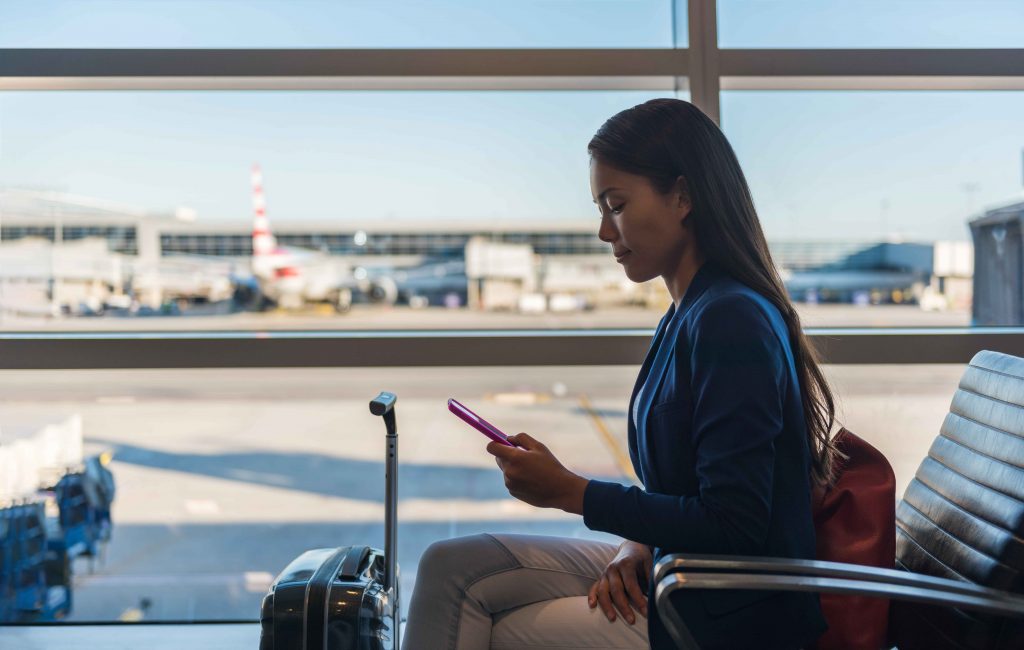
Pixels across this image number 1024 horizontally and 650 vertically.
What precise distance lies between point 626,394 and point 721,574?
1.20m

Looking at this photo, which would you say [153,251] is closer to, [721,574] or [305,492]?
[305,492]

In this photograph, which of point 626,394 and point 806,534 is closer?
point 806,534

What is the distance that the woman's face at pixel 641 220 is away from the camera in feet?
4.01

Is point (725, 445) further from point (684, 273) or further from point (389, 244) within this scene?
point (389, 244)

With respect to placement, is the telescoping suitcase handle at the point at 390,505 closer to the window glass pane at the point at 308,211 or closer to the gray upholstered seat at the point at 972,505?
the window glass pane at the point at 308,211

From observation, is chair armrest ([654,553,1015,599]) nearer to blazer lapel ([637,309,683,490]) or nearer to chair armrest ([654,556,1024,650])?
chair armrest ([654,556,1024,650])

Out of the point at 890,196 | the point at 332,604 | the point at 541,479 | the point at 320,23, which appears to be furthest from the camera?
the point at 890,196

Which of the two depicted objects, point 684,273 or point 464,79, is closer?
point 684,273

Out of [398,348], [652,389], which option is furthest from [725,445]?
[398,348]

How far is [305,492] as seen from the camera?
2.37 m

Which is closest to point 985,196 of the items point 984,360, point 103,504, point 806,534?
point 984,360

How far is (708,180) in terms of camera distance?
119cm

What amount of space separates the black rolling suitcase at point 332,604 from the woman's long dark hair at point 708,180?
62 centimetres

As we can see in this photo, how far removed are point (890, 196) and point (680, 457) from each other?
1.62 metres
